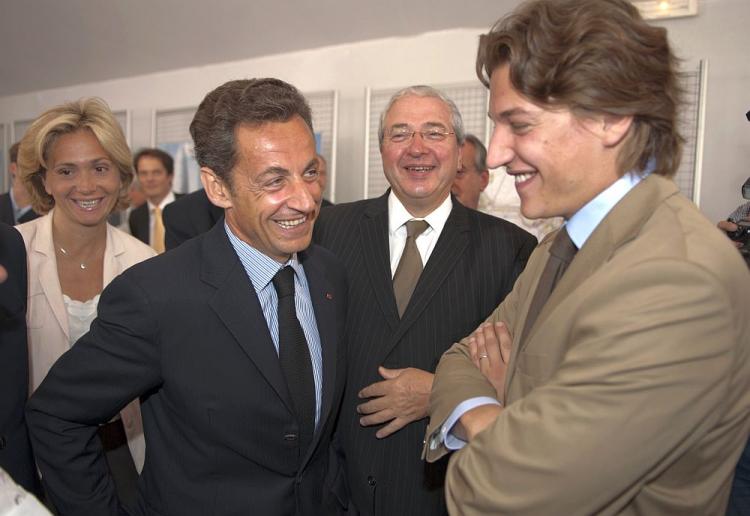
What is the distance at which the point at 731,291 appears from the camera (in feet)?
3.12

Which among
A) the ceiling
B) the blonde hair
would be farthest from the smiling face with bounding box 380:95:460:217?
the ceiling

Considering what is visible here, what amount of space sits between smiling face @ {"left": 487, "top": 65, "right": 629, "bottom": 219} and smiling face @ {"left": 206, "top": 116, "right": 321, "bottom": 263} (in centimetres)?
63

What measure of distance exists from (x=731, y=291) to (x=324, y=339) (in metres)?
1.16

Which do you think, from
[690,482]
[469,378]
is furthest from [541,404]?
[469,378]

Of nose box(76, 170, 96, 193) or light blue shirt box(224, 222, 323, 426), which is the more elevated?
nose box(76, 170, 96, 193)

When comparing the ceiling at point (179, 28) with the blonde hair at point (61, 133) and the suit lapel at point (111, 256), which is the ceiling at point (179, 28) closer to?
the blonde hair at point (61, 133)

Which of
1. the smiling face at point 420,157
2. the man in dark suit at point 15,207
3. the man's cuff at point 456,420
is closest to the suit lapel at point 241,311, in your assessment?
the man's cuff at point 456,420

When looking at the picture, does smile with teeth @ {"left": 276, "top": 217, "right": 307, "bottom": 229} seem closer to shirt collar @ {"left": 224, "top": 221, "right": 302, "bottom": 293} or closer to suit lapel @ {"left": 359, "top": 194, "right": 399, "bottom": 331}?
shirt collar @ {"left": 224, "top": 221, "right": 302, "bottom": 293}

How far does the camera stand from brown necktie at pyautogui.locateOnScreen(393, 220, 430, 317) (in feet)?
7.66

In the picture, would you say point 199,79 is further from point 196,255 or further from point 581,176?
point 581,176

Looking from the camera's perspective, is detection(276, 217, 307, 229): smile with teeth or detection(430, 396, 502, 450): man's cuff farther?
detection(276, 217, 307, 229): smile with teeth

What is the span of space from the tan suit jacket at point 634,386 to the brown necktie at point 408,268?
1196 millimetres

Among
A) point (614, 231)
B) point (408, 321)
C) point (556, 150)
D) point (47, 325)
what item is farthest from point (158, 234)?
point (614, 231)

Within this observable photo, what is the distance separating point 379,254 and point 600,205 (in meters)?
1.23
